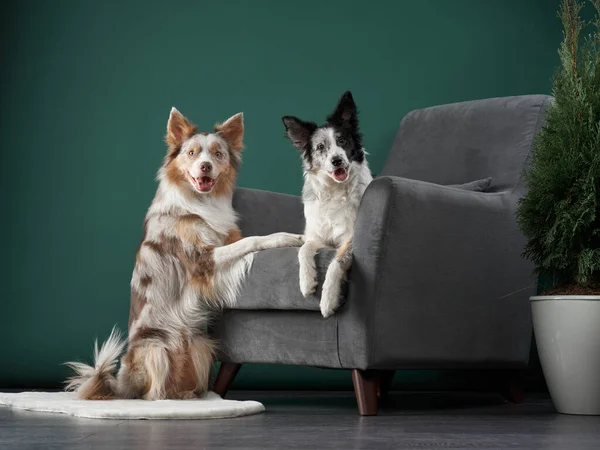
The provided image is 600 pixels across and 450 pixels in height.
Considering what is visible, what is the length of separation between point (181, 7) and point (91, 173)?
1.03 m

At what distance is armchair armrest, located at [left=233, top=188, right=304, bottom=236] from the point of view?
3.74 meters

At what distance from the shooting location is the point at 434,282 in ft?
9.89

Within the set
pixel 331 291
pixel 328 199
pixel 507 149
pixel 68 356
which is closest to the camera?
pixel 331 291

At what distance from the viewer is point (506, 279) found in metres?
3.27

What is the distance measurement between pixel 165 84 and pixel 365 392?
7.51 feet

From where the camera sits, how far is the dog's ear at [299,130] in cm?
329

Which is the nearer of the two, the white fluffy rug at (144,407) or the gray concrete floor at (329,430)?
the gray concrete floor at (329,430)

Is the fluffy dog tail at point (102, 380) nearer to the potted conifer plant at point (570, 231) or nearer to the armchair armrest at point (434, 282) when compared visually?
the armchair armrest at point (434, 282)

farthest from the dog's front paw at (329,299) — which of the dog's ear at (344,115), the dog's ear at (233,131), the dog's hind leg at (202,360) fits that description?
the dog's ear at (233,131)

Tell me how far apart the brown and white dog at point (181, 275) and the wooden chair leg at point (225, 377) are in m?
0.15

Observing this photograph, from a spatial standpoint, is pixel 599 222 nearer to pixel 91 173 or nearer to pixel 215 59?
pixel 215 59

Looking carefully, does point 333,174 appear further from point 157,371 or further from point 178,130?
A: point 157,371

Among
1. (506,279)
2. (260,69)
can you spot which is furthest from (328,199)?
(260,69)

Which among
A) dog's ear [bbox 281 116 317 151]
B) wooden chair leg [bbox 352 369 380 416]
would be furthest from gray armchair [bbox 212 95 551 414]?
dog's ear [bbox 281 116 317 151]
